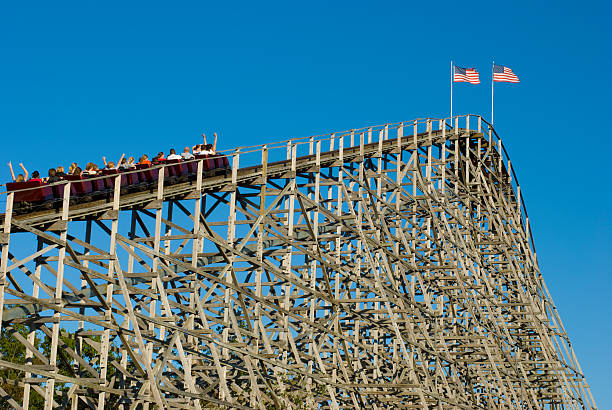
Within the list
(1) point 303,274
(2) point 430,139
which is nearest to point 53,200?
(1) point 303,274

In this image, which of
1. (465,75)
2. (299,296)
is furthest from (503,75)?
(299,296)

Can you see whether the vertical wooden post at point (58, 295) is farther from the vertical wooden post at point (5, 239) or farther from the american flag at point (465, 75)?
the american flag at point (465, 75)

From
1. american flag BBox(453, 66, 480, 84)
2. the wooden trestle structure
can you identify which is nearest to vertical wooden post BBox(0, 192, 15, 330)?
the wooden trestle structure

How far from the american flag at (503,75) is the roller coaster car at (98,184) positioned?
19.0 metres

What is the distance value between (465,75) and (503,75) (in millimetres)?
2319

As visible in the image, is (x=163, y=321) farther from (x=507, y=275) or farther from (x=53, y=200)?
(x=507, y=275)

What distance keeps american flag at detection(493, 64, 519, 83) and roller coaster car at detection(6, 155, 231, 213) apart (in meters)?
19.0

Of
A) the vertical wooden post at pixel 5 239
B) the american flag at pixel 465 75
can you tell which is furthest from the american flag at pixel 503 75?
the vertical wooden post at pixel 5 239

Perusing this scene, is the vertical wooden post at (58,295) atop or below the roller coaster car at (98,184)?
below

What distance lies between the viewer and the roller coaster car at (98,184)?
20.8 meters

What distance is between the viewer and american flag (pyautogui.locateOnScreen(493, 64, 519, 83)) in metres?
42.8

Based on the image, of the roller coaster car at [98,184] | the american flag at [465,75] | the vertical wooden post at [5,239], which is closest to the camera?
the vertical wooden post at [5,239]

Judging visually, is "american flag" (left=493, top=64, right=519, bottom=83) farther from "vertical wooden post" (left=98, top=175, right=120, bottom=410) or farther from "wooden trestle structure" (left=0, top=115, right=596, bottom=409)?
"vertical wooden post" (left=98, top=175, right=120, bottom=410)

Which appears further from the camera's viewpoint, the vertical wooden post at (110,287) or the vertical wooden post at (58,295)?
the vertical wooden post at (110,287)
